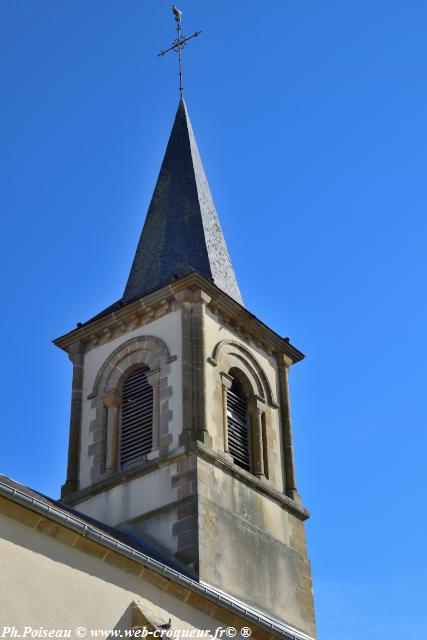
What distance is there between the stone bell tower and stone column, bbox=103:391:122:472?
23 millimetres

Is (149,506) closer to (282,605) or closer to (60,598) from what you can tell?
(282,605)

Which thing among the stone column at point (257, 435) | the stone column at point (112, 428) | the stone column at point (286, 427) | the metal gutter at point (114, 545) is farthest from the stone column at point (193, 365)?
the metal gutter at point (114, 545)

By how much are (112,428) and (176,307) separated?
2511 millimetres

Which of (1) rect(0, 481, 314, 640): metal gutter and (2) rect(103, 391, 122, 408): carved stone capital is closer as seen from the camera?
(1) rect(0, 481, 314, 640): metal gutter

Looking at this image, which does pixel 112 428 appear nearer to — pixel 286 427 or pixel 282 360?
pixel 286 427

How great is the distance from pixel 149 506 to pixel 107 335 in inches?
166

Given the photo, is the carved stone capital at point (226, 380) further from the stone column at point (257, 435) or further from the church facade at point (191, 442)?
the stone column at point (257, 435)

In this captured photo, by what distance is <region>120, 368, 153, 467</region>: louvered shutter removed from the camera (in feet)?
64.1

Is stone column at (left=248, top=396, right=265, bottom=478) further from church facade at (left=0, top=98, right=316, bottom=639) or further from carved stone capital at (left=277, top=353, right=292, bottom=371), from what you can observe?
carved stone capital at (left=277, top=353, right=292, bottom=371)

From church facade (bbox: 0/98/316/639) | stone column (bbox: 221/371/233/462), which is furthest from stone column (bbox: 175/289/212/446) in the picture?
stone column (bbox: 221/371/233/462)

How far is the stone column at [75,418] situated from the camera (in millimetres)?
19969

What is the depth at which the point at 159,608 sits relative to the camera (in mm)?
14336

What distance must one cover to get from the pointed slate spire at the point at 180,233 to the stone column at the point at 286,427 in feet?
5.37

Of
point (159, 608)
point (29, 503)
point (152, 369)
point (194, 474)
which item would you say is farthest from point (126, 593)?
point (152, 369)
